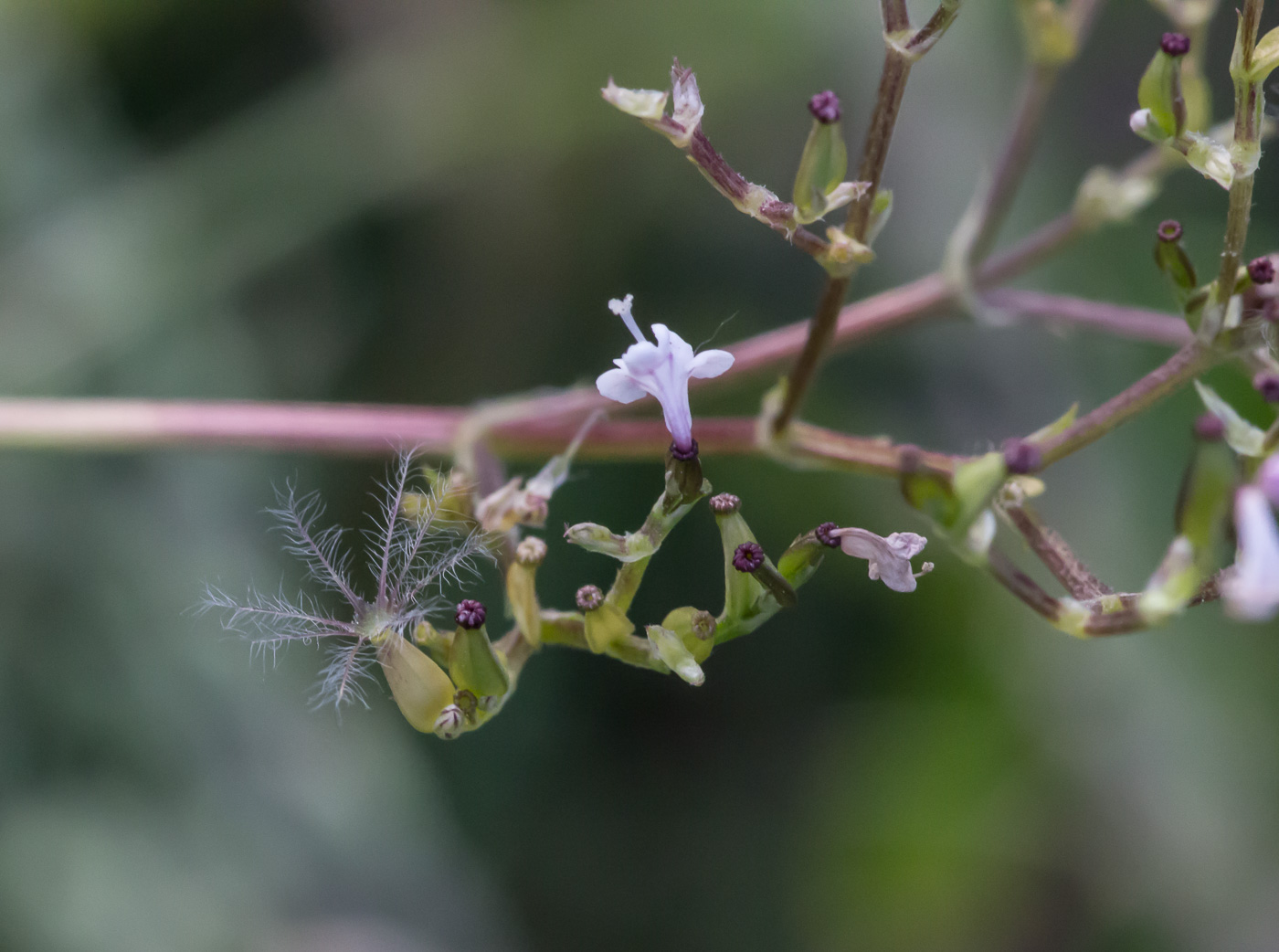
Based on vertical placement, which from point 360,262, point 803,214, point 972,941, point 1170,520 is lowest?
point 972,941

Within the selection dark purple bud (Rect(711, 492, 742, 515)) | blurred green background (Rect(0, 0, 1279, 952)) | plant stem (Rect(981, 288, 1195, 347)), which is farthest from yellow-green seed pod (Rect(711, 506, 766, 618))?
blurred green background (Rect(0, 0, 1279, 952))

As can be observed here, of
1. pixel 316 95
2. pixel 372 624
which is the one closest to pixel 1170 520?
pixel 372 624

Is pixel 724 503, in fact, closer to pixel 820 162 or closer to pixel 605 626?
pixel 605 626

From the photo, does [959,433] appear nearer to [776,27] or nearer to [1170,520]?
[1170,520]

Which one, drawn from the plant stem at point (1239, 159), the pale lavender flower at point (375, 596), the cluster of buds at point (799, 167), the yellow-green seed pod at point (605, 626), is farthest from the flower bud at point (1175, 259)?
the pale lavender flower at point (375, 596)

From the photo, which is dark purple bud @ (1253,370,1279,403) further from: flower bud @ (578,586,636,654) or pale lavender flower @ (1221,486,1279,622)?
flower bud @ (578,586,636,654)
